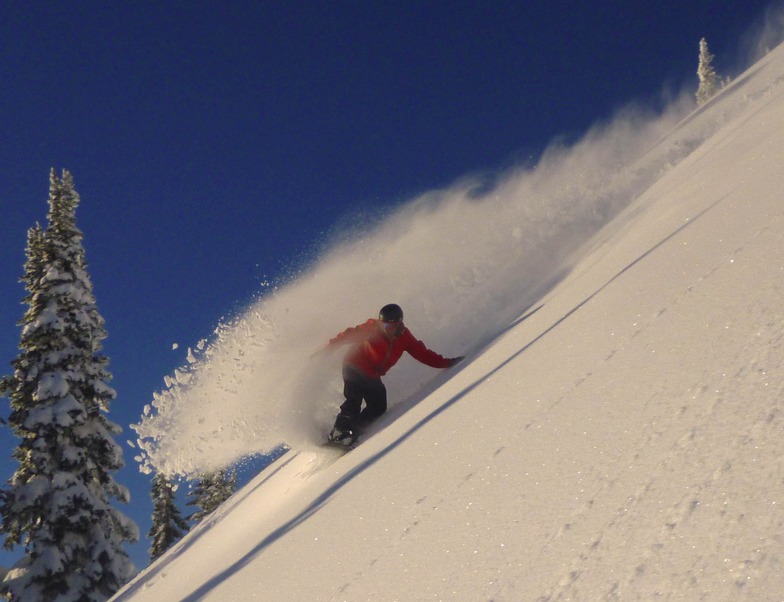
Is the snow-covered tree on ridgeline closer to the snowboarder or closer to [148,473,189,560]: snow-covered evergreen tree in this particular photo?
the snowboarder

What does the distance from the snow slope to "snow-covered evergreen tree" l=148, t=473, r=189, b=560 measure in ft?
86.0

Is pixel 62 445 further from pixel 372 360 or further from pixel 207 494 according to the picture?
pixel 207 494

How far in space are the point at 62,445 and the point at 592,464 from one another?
14455 mm

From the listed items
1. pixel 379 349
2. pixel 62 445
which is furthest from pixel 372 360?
pixel 62 445

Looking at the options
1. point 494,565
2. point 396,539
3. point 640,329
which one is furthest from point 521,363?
point 494,565

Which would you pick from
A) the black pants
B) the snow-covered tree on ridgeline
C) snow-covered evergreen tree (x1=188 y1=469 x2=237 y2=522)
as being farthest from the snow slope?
snow-covered evergreen tree (x1=188 y1=469 x2=237 y2=522)

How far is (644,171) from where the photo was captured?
15023mm

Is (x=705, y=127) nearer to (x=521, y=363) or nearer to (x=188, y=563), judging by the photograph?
(x=521, y=363)

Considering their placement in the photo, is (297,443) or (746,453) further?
(297,443)

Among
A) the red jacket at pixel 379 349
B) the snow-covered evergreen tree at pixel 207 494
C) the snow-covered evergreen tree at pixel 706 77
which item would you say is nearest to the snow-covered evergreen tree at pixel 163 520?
the snow-covered evergreen tree at pixel 207 494

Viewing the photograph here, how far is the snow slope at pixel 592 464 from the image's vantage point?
1.91m

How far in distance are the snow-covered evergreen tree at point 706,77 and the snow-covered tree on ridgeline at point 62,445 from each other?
1794 inches

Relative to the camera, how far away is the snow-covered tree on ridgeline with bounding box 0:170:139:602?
44.9ft

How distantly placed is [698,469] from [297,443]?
18.9 feet
